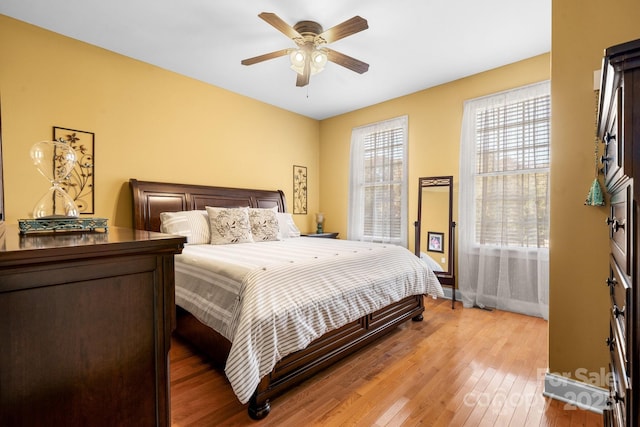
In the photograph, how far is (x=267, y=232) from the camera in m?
3.58

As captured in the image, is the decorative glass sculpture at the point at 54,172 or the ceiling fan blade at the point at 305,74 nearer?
the decorative glass sculpture at the point at 54,172

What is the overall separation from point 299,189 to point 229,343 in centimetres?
354

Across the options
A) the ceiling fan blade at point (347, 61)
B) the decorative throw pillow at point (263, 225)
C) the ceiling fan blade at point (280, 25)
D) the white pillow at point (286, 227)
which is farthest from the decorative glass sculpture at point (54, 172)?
the white pillow at point (286, 227)

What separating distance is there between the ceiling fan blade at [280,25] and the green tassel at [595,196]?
2309mm

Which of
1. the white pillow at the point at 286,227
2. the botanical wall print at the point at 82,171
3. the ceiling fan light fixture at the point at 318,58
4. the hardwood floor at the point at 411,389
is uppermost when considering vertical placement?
the ceiling fan light fixture at the point at 318,58

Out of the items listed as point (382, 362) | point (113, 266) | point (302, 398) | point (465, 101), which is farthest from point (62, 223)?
point (465, 101)

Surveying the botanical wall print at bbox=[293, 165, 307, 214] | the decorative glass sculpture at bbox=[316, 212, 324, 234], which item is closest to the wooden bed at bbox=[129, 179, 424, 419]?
the botanical wall print at bbox=[293, 165, 307, 214]

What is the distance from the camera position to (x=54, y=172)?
0.92m

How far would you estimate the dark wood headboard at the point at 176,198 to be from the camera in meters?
3.28

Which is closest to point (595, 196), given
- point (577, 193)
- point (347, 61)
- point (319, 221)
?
point (577, 193)

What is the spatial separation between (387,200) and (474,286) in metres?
1.67

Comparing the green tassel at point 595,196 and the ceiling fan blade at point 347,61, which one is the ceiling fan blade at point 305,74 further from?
the green tassel at point 595,196

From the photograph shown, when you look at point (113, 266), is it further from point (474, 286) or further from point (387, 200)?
point (387, 200)

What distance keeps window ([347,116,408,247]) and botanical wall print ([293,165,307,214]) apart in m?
0.88
